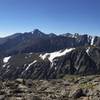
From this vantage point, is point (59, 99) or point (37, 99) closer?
point (37, 99)

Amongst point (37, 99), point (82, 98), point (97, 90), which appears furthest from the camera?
point (97, 90)

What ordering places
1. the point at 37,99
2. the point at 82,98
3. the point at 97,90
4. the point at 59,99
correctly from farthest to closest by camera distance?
1. the point at 97,90
2. the point at 82,98
3. the point at 59,99
4. the point at 37,99

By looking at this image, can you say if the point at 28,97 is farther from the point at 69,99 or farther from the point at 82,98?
the point at 82,98

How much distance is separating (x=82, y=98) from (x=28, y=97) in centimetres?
2139

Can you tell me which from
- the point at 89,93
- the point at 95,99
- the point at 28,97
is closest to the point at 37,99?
the point at 28,97

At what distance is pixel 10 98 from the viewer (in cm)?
8031

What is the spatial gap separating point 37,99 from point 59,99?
8.99m

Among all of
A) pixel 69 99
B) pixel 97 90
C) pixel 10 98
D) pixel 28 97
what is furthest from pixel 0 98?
pixel 97 90

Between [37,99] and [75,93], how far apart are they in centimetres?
2128

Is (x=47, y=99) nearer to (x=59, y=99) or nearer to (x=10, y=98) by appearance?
(x=59, y=99)

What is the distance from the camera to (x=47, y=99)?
80.9 metres

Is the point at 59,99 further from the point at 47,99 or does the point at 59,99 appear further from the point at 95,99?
the point at 95,99

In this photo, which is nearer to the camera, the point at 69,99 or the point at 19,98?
the point at 19,98

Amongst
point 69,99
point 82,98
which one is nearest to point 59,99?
point 69,99
